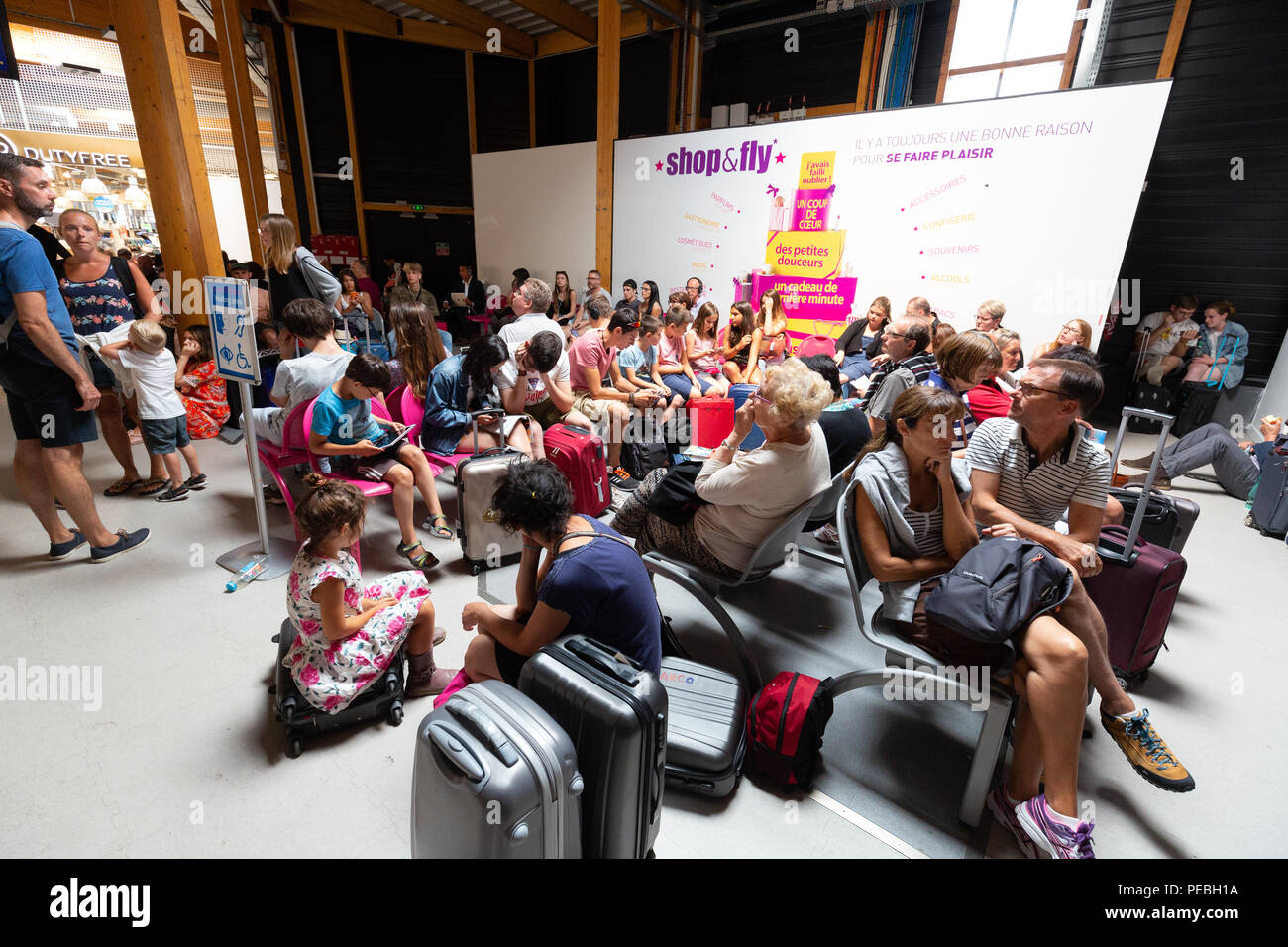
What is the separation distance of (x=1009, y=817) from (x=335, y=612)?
85.3 inches

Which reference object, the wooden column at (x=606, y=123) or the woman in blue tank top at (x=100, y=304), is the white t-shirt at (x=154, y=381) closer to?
the woman in blue tank top at (x=100, y=304)

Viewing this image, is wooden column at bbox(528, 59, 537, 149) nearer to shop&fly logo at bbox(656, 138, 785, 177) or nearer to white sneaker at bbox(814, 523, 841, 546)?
shop&fly logo at bbox(656, 138, 785, 177)

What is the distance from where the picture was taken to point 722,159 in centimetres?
741

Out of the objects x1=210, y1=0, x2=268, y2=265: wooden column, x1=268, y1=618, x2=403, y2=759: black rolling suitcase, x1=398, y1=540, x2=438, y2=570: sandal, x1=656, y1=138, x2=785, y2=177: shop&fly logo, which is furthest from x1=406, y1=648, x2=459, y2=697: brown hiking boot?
x1=210, y1=0, x2=268, y2=265: wooden column

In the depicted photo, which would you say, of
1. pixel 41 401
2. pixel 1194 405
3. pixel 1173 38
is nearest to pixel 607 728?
pixel 41 401

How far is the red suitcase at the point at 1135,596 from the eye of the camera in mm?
2230

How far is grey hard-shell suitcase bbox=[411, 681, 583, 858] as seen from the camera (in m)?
1.17

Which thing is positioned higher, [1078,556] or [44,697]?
[1078,556]

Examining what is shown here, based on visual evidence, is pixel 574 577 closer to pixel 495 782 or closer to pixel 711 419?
pixel 495 782

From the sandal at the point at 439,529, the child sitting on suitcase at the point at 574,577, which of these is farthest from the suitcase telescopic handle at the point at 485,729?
the sandal at the point at 439,529

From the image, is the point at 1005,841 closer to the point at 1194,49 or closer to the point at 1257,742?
the point at 1257,742

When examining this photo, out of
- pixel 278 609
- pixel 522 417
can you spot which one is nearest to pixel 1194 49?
pixel 522 417
